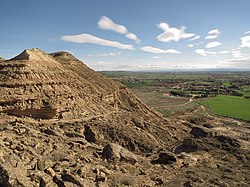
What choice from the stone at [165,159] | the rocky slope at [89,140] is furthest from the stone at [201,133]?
the stone at [165,159]

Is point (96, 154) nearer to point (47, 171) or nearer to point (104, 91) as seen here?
point (47, 171)

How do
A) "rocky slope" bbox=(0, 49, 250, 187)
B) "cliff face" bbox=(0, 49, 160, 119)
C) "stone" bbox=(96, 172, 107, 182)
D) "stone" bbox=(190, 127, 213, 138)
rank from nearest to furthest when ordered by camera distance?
"rocky slope" bbox=(0, 49, 250, 187) → "stone" bbox=(96, 172, 107, 182) → "cliff face" bbox=(0, 49, 160, 119) → "stone" bbox=(190, 127, 213, 138)

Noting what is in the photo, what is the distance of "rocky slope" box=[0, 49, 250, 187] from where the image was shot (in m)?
17.8

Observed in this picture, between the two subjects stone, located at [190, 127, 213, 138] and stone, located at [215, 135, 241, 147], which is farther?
stone, located at [190, 127, 213, 138]

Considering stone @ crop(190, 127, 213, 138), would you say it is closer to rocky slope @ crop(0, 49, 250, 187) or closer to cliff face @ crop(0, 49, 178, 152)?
rocky slope @ crop(0, 49, 250, 187)

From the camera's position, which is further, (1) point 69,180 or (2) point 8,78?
(2) point 8,78

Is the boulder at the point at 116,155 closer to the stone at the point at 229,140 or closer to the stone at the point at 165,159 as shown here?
the stone at the point at 165,159

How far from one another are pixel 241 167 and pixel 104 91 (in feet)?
84.7

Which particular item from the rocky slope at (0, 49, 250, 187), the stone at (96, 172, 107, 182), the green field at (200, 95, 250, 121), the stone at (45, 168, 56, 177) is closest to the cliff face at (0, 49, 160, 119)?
the rocky slope at (0, 49, 250, 187)

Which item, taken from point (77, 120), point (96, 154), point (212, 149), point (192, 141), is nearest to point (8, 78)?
point (77, 120)

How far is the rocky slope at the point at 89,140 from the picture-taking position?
58.3ft

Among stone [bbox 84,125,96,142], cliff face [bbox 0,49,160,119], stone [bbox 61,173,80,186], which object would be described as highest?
cliff face [bbox 0,49,160,119]

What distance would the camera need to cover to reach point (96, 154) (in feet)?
79.7

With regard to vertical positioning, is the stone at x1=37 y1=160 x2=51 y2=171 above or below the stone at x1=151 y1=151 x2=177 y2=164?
above
